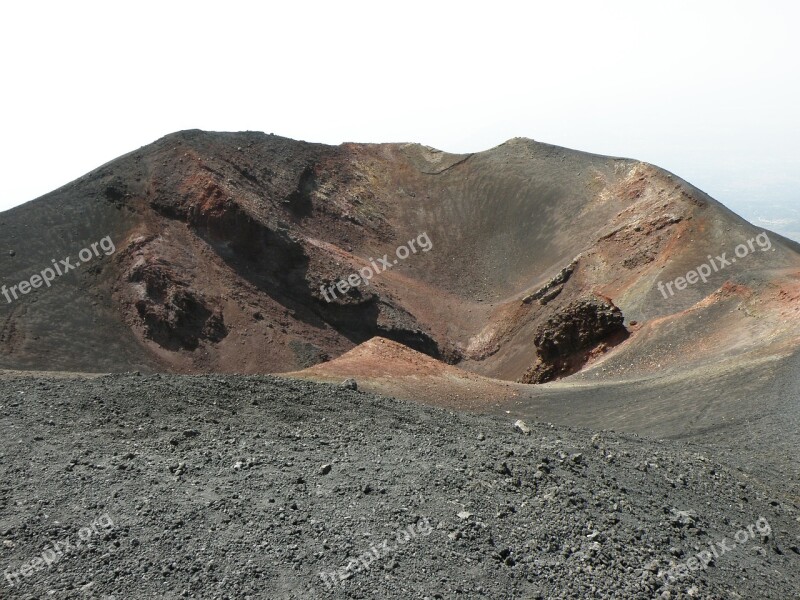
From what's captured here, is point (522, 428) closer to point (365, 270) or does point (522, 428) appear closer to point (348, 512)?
point (348, 512)

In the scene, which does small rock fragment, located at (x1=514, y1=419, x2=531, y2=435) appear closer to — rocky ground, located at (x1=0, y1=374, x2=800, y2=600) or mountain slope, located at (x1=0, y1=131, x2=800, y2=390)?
rocky ground, located at (x1=0, y1=374, x2=800, y2=600)

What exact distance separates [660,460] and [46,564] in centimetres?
Result: 868

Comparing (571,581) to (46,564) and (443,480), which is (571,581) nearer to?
(443,480)

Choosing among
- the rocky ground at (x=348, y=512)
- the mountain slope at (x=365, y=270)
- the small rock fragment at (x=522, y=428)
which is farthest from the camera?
the mountain slope at (x=365, y=270)

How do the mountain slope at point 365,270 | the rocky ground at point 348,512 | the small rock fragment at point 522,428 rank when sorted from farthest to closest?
the mountain slope at point 365,270 → the small rock fragment at point 522,428 → the rocky ground at point 348,512

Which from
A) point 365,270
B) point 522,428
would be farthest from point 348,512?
point 365,270

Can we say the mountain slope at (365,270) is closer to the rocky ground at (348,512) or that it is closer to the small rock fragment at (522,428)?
the small rock fragment at (522,428)

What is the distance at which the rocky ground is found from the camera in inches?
280

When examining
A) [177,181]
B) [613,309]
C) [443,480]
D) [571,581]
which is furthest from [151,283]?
[571,581]

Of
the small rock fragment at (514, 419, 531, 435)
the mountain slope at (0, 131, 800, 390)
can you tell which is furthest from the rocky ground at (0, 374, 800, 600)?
the mountain slope at (0, 131, 800, 390)

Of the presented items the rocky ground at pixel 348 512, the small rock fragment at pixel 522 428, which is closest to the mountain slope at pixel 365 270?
the small rock fragment at pixel 522 428

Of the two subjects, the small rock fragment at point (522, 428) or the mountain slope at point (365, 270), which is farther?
the mountain slope at point (365, 270)

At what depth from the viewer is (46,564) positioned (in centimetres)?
707

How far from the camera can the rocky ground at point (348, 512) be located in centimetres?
711
